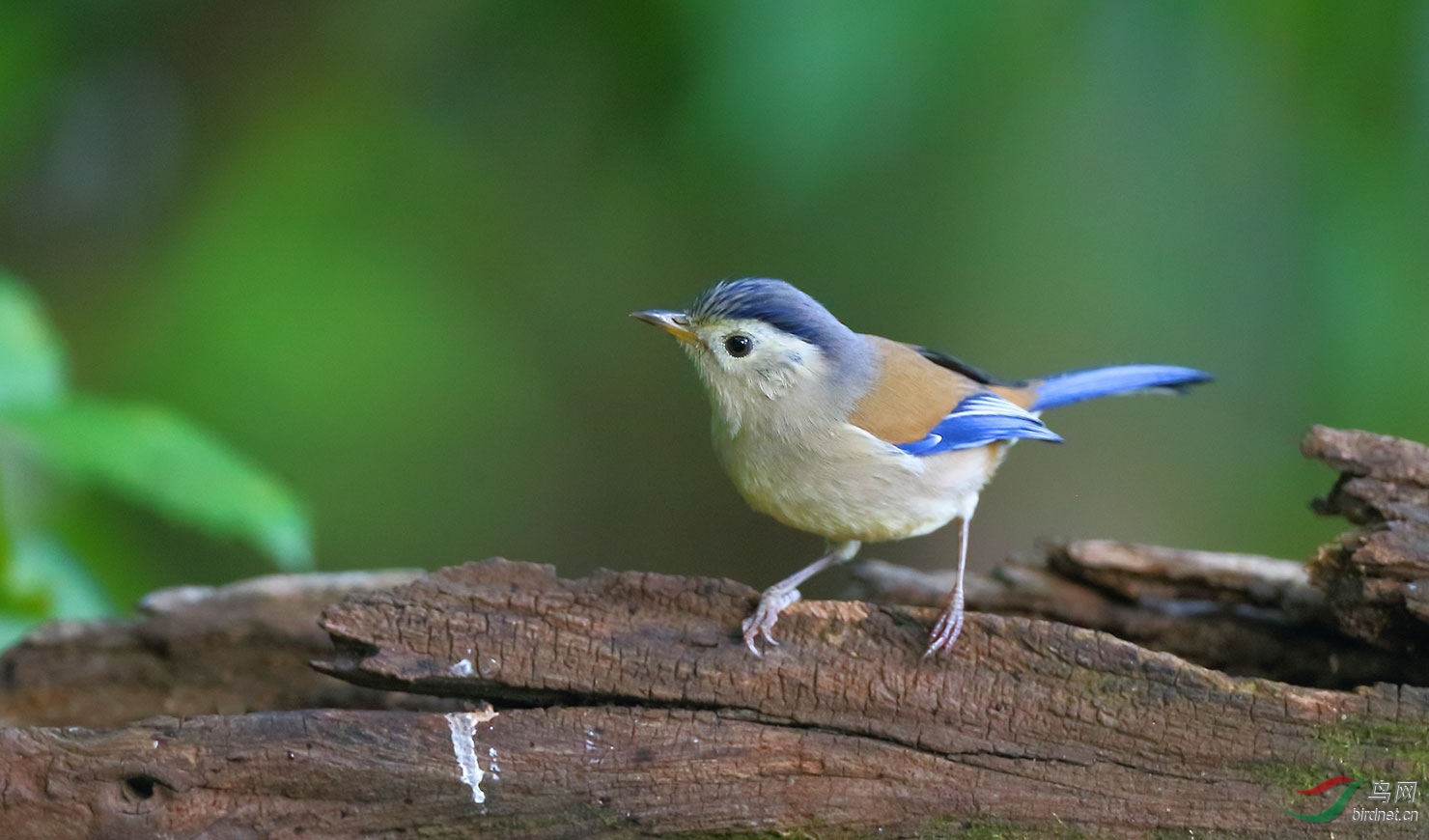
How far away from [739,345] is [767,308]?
130mm

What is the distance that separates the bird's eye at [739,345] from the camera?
3334 millimetres

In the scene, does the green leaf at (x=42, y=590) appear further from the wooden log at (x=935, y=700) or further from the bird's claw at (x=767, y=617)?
the bird's claw at (x=767, y=617)

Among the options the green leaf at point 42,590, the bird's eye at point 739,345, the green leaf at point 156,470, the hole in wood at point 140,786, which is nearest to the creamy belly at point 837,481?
the bird's eye at point 739,345

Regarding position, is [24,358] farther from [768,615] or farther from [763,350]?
[768,615]

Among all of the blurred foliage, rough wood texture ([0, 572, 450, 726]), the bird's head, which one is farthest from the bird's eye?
the blurred foliage

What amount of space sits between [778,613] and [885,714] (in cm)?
37

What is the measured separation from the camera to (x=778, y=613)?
3.01 metres

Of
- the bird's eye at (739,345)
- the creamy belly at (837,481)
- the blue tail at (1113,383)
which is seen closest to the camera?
the creamy belly at (837,481)

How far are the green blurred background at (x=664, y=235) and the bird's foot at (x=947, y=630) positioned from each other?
202 centimetres

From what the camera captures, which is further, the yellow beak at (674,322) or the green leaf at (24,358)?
the green leaf at (24,358)

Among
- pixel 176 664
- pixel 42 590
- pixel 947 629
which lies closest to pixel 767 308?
pixel 947 629

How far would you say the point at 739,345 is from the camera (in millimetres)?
3346

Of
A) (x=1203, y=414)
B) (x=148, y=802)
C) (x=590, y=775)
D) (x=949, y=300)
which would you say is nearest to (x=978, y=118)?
(x=949, y=300)

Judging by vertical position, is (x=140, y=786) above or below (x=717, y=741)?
Result: below
